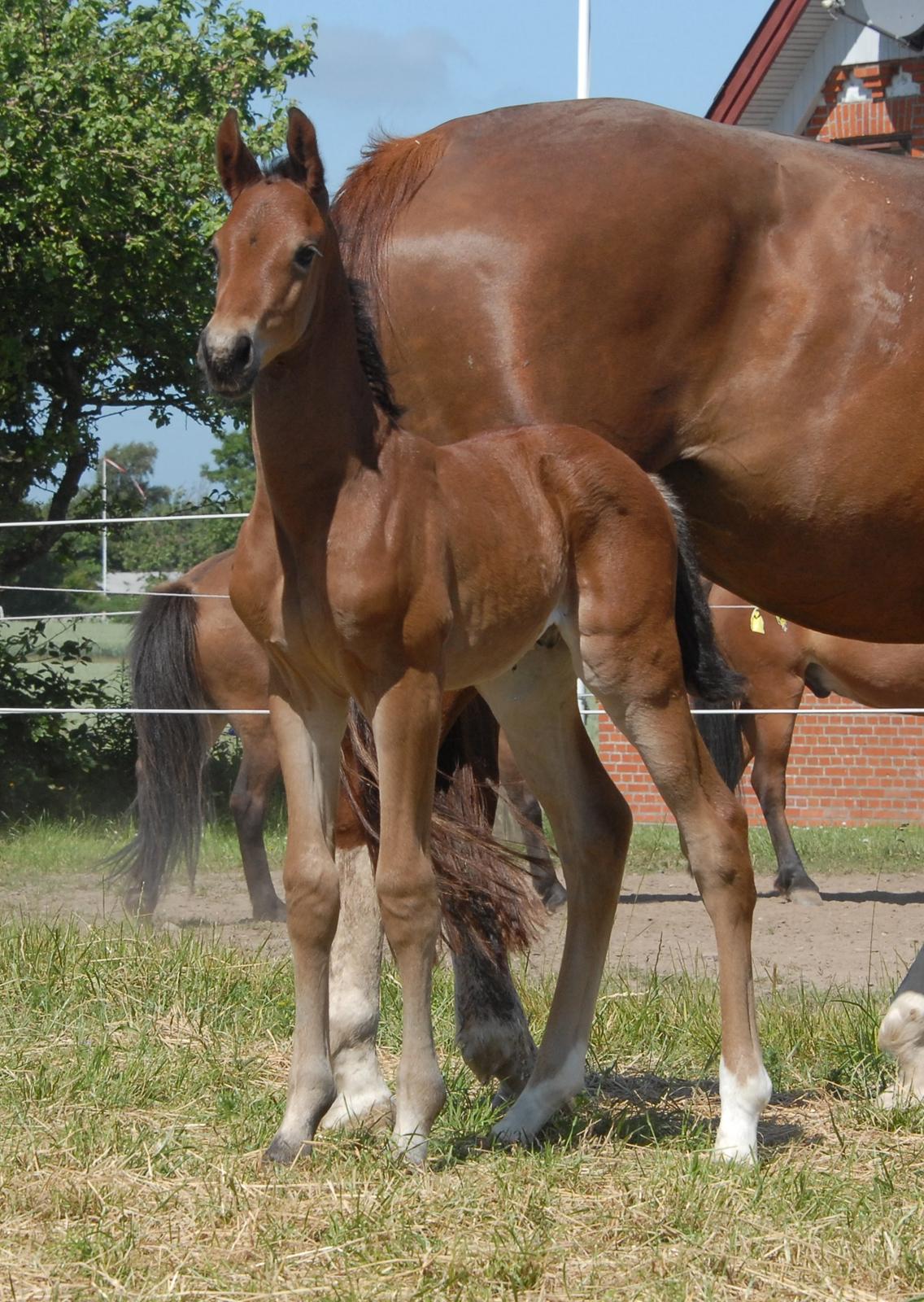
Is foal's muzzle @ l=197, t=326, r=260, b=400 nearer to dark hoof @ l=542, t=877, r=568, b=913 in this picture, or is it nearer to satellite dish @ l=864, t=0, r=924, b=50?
dark hoof @ l=542, t=877, r=568, b=913

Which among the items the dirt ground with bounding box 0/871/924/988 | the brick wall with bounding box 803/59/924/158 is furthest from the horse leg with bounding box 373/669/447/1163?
the brick wall with bounding box 803/59/924/158

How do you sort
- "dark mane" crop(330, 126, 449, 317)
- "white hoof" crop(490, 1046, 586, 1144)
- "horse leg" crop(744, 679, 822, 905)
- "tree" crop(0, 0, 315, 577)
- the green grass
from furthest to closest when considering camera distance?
"tree" crop(0, 0, 315, 577) < "horse leg" crop(744, 679, 822, 905) < "dark mane" crop(330, 126, 449, 317) < "white hoof" crop(490, 1046, 586, 1144) < the green grass

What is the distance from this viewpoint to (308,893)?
2924 millimetres

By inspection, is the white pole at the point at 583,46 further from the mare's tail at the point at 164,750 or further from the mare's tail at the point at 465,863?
the mare's tail at the point at 465,863

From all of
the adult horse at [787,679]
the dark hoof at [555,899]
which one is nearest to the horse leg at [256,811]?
the dark hoof at [555,899]

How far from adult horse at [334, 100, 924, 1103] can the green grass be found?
0.63m

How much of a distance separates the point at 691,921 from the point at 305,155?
555 centimetres

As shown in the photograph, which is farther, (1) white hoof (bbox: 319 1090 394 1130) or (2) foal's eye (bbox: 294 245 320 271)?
(1) white hoof (bbox: 319 1090 394 1130)

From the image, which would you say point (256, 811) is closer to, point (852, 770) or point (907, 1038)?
point (907, 1038)

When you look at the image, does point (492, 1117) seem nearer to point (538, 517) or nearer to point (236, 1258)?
point (236, 1258)

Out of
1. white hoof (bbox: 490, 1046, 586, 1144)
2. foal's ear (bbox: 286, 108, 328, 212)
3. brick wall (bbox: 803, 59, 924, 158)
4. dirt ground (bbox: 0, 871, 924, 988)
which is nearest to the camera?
foal's ear (bbox: 286, 108, 328, 212)

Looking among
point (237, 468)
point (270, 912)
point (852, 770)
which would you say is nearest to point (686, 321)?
point (270, 912)

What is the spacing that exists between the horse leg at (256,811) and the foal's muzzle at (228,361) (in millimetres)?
5536

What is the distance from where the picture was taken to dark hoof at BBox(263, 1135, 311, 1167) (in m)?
2.87
